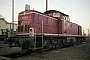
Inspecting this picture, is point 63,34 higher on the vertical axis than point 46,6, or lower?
lower

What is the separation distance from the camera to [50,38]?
12.7 meters

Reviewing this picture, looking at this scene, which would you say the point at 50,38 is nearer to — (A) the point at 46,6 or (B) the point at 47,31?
(B) the point at 47,31

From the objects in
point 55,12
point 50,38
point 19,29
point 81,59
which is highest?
point 55,12

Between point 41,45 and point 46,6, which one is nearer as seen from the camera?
point 41,45

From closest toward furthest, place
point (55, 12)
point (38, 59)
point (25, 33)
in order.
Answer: point (38, 59)
point (25, 33)
point (55, 12)

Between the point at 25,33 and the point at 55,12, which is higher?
the point at 55,12

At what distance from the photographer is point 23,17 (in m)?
11.8

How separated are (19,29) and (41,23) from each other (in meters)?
2.09

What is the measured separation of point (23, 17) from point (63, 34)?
563 centimetres

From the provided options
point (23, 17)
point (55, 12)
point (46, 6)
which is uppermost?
point (46, 6)

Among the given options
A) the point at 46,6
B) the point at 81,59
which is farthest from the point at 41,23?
the point at 46,6

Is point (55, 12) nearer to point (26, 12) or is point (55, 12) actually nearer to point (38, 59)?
point (26, 12)

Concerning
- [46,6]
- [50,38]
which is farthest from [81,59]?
[46,6]

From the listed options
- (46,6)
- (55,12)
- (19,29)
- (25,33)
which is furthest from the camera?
(46,6)
